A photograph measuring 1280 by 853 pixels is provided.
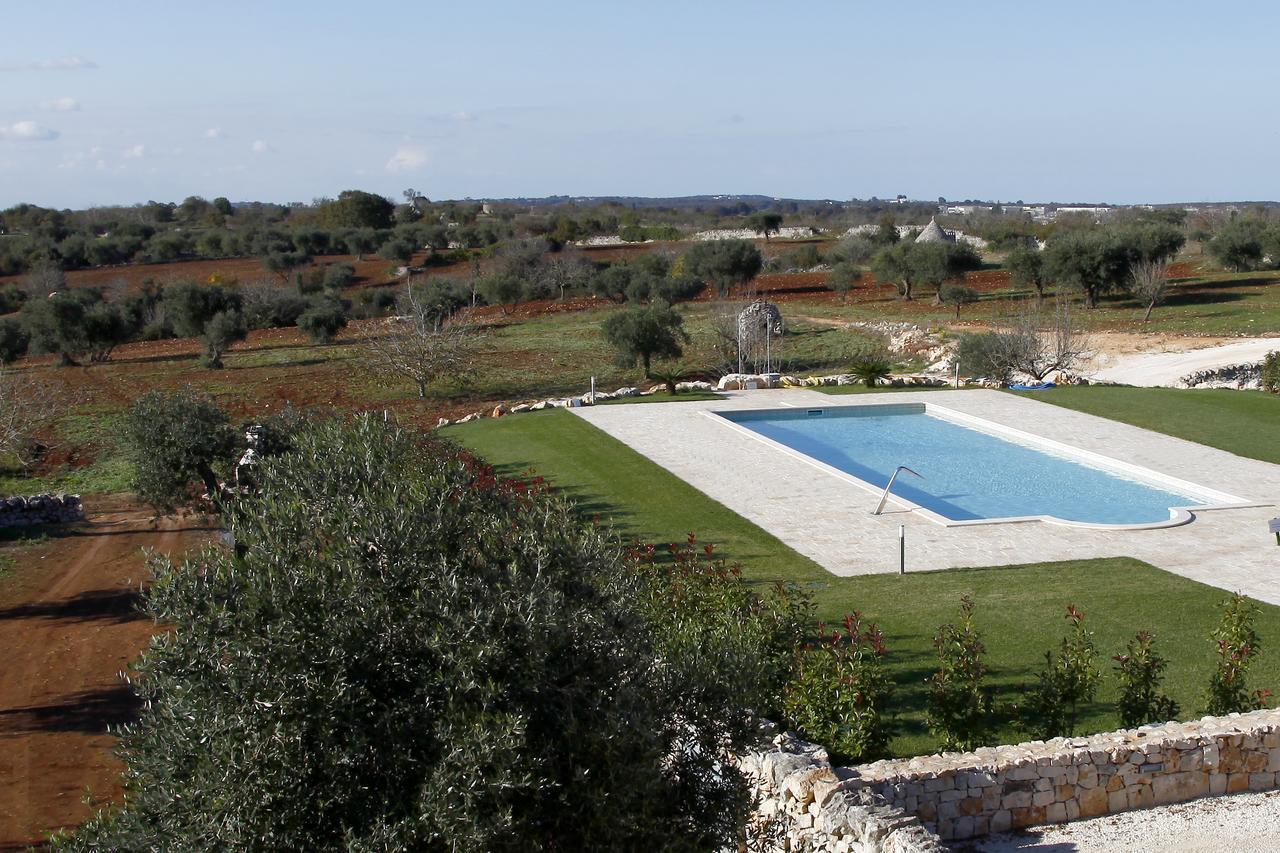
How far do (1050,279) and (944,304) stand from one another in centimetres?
389

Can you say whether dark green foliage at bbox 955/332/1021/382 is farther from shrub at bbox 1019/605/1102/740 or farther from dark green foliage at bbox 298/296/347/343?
dark green foliage at bbox 298/296/347/343

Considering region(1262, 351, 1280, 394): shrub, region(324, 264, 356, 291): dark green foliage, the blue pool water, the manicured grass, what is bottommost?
the blue pool water

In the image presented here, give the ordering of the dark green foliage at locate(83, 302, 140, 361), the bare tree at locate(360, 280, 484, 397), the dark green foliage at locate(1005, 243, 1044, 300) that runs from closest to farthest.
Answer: the bare tree at locate(360, 280, 484, 397), the dark green foliage at locate(83, 302, 140, 361), the dark green foliage at locate(1005, 243, 1044, 300)

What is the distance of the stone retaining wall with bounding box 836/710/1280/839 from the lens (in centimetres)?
697

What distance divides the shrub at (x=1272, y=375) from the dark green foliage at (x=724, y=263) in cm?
2707

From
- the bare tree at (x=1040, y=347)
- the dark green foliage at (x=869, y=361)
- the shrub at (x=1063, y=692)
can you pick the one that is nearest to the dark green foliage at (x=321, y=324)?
the dark green foliage at (x=869, y=361)

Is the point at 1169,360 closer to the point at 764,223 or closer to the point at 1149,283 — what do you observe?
the point at 1149,283

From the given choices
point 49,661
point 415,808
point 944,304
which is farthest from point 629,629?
point 944,304

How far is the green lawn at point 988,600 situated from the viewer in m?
9.20

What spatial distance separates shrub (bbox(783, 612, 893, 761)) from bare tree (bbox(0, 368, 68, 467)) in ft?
44.3

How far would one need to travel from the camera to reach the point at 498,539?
17.3 ft

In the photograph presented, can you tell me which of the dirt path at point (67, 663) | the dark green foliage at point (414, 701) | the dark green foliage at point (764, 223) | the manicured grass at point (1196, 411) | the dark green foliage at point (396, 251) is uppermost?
the dark green foliage at point (764, 223)

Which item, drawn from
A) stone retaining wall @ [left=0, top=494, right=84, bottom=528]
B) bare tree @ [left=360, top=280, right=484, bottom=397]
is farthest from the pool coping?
stone retaining wall @ [left=0, top=494, right=84, bottom=528]

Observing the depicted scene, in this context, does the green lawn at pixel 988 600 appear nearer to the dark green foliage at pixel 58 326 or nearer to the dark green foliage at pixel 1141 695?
the dark green foliage at pixel 1141 695
